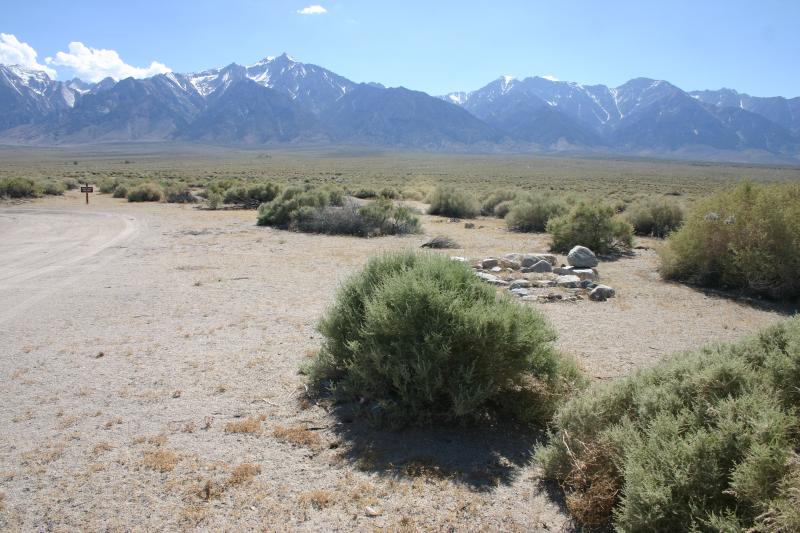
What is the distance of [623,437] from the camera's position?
11.7ft

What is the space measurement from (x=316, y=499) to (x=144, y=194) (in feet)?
104

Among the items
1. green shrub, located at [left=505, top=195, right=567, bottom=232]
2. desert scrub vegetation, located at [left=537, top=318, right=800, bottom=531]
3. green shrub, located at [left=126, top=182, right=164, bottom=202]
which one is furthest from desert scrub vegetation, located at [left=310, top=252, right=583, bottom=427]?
green shrub, located at [left=126, top=182, right=164, bottom=202]

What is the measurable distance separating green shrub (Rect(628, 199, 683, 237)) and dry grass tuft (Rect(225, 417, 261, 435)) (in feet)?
57.9

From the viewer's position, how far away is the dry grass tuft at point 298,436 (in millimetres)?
4754

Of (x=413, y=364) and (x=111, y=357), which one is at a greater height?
(x=413, y=364)

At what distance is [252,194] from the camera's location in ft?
95.3

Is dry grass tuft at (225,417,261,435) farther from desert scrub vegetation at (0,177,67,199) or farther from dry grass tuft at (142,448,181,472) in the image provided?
desert scrub vegetation at (0,177,67,199)

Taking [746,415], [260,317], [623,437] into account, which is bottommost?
[260,317]

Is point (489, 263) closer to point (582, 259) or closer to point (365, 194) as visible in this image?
point (582, 259)

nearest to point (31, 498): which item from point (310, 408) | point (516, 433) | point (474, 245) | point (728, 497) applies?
point (310, 408)

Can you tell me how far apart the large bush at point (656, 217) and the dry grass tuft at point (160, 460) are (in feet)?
60.5

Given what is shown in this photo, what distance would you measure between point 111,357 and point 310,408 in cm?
313

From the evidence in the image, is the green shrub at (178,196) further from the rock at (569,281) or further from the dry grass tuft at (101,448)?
the dry grass tuft at (101,448)

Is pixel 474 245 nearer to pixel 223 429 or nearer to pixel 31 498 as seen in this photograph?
pixel 223 429
